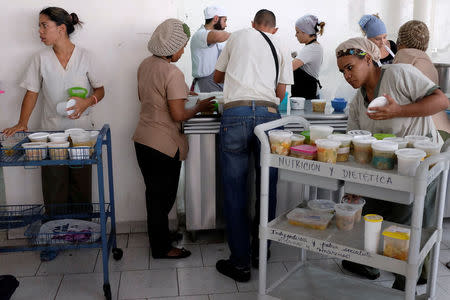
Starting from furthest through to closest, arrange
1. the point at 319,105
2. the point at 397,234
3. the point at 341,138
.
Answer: the point at 319,105 < the point at 341,138 < the point at 397,234

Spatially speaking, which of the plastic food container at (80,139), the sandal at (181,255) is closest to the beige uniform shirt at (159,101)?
the plastic food container at (80,139)

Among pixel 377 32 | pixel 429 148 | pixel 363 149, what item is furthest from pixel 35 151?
pixel 377 32

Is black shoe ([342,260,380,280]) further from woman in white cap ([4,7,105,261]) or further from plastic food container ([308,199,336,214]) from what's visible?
woman in white cap ([4,7,105,261])

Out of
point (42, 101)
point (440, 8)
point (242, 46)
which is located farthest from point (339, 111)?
point (440, 8)

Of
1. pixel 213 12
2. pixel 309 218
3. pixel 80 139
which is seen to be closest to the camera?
pixel 309 218

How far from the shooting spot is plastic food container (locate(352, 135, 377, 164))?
192 centimetres

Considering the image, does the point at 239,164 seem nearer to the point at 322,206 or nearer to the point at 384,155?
the point at 322,206

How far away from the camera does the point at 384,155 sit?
1.83 meters

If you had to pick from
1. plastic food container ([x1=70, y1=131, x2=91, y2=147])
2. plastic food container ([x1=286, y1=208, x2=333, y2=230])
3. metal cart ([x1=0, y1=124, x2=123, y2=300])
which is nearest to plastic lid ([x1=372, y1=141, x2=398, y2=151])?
plastic food container ([x1=286, y1=208, x2=333, y2=230])

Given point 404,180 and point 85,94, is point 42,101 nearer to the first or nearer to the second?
point 85,94

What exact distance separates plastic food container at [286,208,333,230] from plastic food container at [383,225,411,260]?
1.08 ft

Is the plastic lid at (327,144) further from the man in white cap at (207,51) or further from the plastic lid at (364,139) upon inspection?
the man in white cap at (207,51)

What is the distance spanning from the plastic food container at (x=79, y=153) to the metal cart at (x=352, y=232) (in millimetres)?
955

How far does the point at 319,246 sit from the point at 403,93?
83cm
